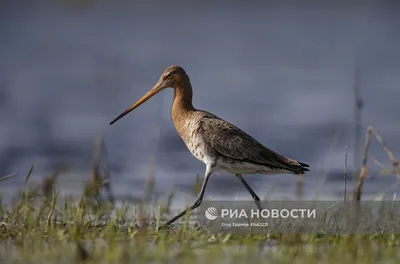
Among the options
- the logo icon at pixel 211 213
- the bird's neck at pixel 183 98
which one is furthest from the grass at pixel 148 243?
the bird's neck at pixel 183 98

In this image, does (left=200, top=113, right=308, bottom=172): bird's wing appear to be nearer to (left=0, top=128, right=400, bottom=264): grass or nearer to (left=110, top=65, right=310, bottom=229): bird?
(left=110, top=65, right=310, bottom=229): bird

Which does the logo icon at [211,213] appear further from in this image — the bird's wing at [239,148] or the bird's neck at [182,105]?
the bird's neck at [182,105]

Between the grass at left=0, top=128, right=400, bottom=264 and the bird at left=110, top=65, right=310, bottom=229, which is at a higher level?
the bird at left=110, top=65, right=310, bottom=229

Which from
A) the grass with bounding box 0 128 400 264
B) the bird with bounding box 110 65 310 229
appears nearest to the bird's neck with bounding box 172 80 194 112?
the bird with bounding box 110 65 310 229

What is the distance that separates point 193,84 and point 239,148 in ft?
37.3

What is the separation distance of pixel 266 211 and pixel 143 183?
390 cm

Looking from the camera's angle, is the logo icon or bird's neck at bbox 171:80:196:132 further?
bird's neck at bbox 171:80:196:132

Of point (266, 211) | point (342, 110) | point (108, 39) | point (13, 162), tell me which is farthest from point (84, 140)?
point (108, 39)

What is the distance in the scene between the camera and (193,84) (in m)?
18.9

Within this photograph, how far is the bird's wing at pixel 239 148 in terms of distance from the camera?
24.9ft

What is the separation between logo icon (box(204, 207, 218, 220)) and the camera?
7.04m

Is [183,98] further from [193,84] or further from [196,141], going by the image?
[193,84]

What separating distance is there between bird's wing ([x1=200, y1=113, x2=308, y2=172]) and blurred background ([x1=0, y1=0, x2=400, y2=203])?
0.47 m

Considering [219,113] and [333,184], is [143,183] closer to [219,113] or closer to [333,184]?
[333,184]
